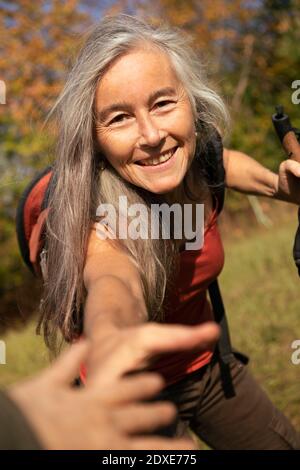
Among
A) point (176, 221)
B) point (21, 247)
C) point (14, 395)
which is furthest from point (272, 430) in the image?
point (14, 395)

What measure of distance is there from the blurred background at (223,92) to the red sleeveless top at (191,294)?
3.04 metres

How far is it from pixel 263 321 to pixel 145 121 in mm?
2902

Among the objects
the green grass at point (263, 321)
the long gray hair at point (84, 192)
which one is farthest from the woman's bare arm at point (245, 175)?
the green grass at point (263, 321)

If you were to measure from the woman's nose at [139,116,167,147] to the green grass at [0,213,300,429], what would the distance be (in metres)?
1.21

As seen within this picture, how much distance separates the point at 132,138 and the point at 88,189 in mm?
190

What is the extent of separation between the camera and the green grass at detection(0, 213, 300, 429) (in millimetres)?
3660

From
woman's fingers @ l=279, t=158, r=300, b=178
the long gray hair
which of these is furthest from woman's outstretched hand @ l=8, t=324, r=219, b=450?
woman's fingers @ l=279, t=158, r=300, b=178

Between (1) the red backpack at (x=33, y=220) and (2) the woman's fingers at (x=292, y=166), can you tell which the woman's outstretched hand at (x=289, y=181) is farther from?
(1) the red backpack at (x=33, y=220)

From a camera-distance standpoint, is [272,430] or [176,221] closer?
[176,221]

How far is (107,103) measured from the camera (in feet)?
5.98

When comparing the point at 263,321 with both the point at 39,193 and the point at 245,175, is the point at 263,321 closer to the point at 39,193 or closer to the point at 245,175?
the point at 245,175

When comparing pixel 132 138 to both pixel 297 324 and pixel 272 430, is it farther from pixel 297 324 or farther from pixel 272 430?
pixel 297 324

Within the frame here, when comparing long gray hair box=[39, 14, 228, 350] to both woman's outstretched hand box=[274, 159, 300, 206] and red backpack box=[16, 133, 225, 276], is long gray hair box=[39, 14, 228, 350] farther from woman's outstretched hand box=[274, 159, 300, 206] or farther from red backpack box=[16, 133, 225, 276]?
woman's outstretched hand box=[274, 159, 300, 206]

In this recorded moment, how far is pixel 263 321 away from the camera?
175 inches
